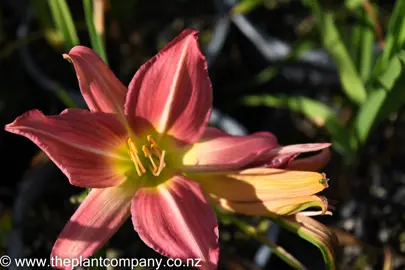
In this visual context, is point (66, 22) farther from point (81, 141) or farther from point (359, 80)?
point (359, 80)

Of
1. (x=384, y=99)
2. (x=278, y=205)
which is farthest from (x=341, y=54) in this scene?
(x=278, y=205)

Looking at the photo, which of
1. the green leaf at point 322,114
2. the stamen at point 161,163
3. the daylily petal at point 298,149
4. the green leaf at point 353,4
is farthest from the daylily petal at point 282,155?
the green leaf at point 353,4

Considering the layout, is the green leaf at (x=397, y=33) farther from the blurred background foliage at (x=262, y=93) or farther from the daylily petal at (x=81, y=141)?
the daylily petal at (x=81, y=141)

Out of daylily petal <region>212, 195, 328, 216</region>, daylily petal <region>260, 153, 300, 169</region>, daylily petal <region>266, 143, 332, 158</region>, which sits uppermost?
daylily petal <region>266, 143, 332, 158</region>

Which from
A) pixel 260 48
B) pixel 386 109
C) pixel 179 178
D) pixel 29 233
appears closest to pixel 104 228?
pixel 179 178

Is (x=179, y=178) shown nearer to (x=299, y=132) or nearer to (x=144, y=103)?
(x=144, y=103)

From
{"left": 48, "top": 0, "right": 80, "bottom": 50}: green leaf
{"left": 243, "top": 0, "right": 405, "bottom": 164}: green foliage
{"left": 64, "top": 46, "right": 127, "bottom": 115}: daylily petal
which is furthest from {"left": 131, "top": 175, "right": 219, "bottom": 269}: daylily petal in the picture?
{"left": 243, "top": 0, "right": 405, "bottom": 164}: green foliage

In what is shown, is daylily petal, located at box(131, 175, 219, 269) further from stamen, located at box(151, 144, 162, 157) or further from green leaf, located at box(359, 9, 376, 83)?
green leaf, located at box(359, 9, 376, 83)
